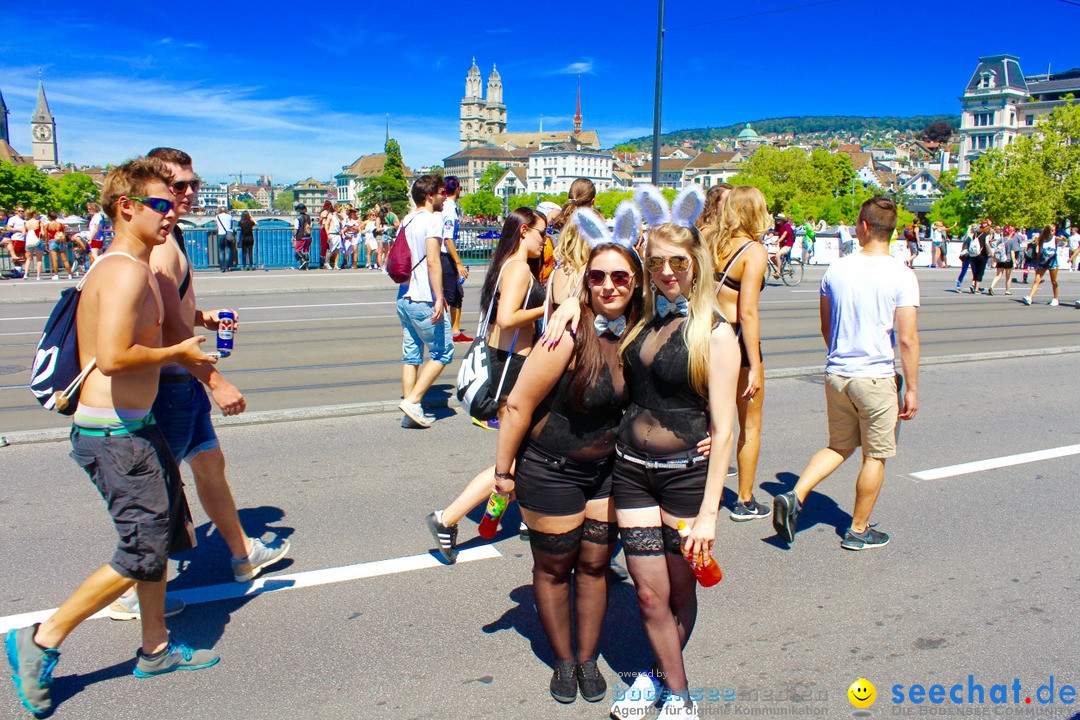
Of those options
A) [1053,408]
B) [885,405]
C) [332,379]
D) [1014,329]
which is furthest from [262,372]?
[1014,329]

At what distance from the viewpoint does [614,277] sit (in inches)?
113

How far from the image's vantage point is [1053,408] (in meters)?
8.05

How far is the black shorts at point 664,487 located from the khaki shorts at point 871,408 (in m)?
1.96

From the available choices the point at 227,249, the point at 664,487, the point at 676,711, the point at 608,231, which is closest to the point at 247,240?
the point at 227,249

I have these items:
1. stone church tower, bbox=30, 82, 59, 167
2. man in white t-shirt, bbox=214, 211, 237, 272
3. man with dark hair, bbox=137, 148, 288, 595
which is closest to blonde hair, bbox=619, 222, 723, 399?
man with dark hair, bbox=137, 148, 288, 595

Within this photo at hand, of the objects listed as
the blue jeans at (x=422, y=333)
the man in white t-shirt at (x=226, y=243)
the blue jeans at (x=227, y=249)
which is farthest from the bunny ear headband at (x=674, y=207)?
the blue jeans at (x=227, y=249)

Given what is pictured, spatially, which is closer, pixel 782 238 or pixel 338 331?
pixel 338 331

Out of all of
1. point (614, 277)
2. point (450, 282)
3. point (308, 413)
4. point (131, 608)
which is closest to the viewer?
point (614, 277)

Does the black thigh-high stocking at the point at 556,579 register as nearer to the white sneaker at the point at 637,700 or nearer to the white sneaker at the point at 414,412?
the white sneaker at the point at 637,700

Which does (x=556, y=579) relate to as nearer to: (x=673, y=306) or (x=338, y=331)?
(x=673, y=306)

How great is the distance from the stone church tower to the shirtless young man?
218 meters

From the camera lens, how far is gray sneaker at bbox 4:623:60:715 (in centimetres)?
293

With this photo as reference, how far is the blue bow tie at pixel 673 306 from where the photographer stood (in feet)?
9.69

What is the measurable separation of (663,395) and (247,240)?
2109 centimetres
